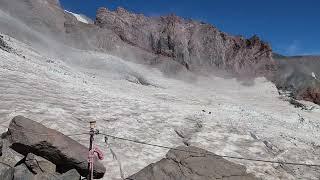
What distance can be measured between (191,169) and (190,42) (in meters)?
35.8

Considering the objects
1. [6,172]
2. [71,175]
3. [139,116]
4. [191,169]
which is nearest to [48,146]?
[71,175]

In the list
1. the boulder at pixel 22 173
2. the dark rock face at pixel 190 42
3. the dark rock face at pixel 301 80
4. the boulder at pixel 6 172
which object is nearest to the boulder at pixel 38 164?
the boulder at pixel 22 173

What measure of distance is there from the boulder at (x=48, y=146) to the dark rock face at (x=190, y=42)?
104ft

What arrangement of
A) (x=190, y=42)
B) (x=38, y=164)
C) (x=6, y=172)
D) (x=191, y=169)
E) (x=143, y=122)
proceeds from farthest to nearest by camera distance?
(x=190, y=42)
(x=143, y=122)
(x=191, y=169)
(x=38, y=164)
(x=6, y=172)

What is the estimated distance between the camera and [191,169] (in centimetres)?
Result: 1172

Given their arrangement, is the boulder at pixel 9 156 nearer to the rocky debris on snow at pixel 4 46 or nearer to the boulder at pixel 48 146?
the boulder at pixel 48 146

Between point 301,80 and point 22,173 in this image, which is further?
point 301,80

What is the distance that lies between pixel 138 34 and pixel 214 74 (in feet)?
24.8

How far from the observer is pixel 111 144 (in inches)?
541

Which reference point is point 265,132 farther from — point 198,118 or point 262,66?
point 262,66

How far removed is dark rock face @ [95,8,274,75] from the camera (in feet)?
146

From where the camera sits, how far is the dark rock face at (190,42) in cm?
4453

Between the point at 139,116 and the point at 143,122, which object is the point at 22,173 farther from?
the point at 139,116

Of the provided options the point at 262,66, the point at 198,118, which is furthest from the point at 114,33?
the point at 198,118
